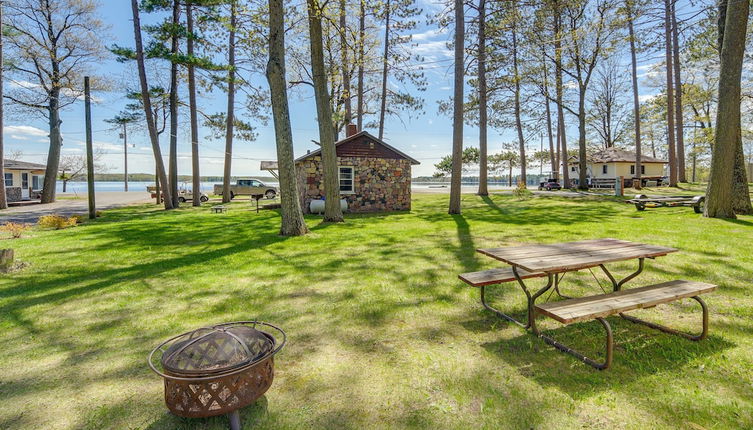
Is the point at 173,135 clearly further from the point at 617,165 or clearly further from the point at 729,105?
the point at 617,165

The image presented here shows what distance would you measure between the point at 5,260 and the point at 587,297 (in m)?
8.57

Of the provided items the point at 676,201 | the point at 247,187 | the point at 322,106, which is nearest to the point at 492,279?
the point at 322,106

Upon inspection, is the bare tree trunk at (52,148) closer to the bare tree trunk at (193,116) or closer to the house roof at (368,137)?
the bare tree trunk at (193,116)

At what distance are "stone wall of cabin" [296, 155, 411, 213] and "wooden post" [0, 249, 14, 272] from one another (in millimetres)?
9320

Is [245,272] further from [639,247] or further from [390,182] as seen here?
[390,182]

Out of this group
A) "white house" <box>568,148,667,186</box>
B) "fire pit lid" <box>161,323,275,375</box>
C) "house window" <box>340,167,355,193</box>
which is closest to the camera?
"fire pit lid" <box>161,323,275,375</box>

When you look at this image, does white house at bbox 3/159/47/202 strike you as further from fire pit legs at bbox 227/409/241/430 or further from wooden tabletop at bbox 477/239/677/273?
wooden tabletop at bbox 477/239/677/273

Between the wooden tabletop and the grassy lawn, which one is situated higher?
the wooden tabletop

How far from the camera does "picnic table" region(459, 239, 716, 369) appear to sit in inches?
105

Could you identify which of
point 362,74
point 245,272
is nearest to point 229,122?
point 362,74

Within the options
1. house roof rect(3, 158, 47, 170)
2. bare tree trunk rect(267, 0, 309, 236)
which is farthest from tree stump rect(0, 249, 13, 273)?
house roof rect(3, 158, 47, 170)

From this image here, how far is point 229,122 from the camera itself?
20219 mm

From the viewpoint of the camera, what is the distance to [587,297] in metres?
2.98

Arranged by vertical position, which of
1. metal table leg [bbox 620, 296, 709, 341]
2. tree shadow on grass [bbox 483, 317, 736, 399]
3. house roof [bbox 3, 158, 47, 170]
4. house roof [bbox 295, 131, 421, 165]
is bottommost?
tree shadow on grass [bbox 483, 317, 736, 399]
